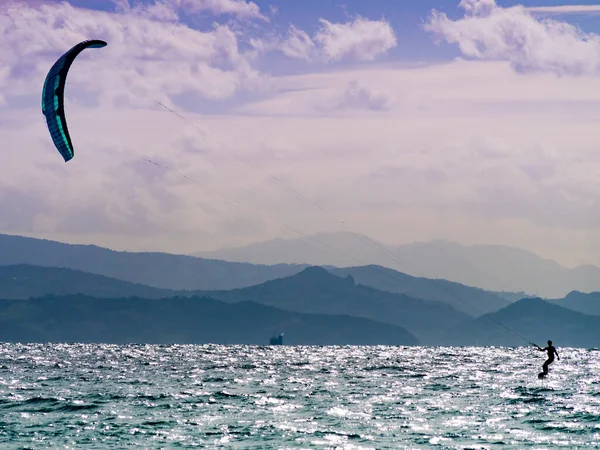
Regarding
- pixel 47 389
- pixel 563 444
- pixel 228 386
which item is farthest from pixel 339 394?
pixel 563 444

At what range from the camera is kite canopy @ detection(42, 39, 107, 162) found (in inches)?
1795

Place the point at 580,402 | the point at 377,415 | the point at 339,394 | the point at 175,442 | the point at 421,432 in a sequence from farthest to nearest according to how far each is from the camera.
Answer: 1. the point at 339,394
2. the point at 580,402
3. the point at 377,415
4. the point at 421,432
5. the point at 175,442

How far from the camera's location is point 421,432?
4200 centimetres

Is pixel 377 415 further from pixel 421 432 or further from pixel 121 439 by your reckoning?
pixel 121 439

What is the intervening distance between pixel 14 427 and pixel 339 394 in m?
24.3

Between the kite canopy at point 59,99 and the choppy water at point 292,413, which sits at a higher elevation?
the kite canopy at point 59,99

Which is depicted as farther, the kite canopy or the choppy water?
the kite canopy

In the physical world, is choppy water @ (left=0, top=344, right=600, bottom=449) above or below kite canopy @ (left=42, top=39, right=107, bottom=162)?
below

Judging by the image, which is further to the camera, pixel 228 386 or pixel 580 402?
pixel 228 386

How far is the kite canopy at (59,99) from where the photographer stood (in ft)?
150

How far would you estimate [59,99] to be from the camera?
46219 millimetres

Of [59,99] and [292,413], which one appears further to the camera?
[292,413]

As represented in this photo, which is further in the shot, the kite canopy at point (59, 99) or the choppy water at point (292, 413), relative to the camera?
the kite canopy at point (59, 99)

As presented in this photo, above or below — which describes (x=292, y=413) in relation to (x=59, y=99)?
below
